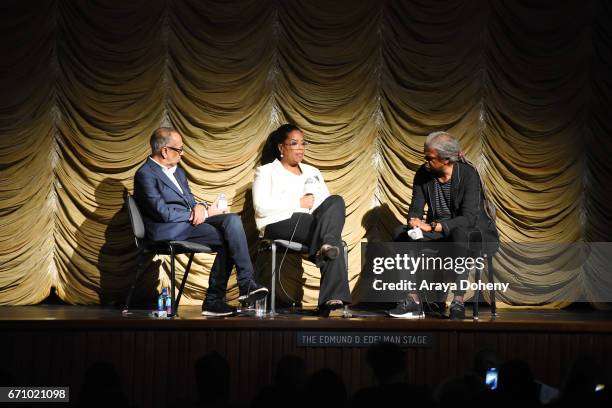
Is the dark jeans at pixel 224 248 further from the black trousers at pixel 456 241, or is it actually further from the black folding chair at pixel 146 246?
the black trousers at pixel 456 241

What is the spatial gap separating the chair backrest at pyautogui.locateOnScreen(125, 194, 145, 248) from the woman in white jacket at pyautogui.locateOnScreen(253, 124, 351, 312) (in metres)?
0.78

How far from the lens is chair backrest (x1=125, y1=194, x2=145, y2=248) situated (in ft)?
14.5

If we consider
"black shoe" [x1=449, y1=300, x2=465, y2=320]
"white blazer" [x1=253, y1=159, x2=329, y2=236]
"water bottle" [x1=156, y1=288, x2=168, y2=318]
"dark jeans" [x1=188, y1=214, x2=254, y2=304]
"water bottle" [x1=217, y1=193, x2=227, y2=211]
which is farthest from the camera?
"white blazer" [x1=253, y1=159, x2=329, y2=236]

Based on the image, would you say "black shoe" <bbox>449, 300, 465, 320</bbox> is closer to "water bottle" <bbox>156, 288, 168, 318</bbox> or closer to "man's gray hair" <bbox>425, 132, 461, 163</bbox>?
"man's gray hair" <bbox>425, 132, 461, 163</bbox>

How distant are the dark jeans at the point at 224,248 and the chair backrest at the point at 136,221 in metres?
0.30

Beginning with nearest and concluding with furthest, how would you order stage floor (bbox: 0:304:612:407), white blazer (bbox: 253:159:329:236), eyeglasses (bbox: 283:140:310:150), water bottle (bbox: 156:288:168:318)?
stage floor (bbox: 0:304:612:407)
water bottle (bbox: 156:288:168:318)
white blazer (bbox: 253:159:329:236)
eyeglasses (bbox: 283:140:310:150)

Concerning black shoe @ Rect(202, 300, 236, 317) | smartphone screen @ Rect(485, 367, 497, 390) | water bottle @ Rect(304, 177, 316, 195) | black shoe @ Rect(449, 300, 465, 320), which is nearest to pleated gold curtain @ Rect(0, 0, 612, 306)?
water bottle @ Rect(304, 177, 316, 195)

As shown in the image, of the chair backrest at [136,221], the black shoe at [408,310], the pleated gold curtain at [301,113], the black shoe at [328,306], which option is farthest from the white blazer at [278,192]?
the black shoe at [408,310]

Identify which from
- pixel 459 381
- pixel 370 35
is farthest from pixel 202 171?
pixel 459 381

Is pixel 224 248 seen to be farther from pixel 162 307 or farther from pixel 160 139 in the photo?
pixel 160 139

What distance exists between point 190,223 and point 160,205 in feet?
0.75

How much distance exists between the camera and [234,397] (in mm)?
3998

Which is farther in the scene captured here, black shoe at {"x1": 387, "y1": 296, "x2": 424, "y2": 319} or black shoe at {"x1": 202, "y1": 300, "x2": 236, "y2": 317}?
black shoe at {"x1": 387, "y1": 296, "x2": 424, "y2": 319}

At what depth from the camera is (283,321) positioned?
408cm
